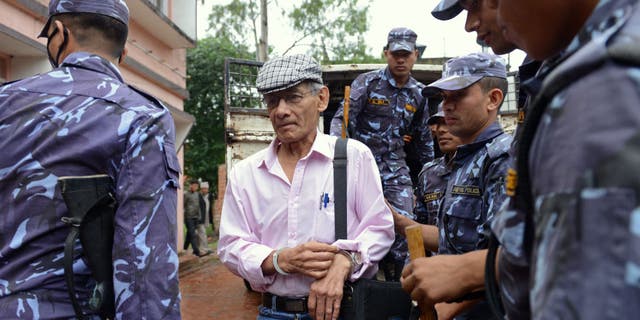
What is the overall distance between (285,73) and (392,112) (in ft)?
7.70

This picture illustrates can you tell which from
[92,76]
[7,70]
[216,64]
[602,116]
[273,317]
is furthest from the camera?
[216,64]

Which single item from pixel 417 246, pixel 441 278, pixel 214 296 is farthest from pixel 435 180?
pixel 214 296

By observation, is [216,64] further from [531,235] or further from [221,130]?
[531,235]

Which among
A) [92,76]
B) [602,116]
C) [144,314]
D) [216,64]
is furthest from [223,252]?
[216,64]

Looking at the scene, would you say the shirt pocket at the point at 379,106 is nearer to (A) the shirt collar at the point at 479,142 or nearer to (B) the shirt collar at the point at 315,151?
(B) the shirt collar at the point at 315,151

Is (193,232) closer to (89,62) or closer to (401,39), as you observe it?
(401,39)

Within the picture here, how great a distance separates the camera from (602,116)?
63 cm

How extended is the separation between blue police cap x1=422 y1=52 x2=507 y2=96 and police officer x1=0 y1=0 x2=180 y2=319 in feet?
4.09

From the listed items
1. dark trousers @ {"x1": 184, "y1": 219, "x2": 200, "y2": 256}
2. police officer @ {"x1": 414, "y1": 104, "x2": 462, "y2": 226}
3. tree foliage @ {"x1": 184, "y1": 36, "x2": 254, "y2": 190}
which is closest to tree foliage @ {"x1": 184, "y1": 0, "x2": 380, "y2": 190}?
tree foliage @ {"x1": 184, "y1": 36, "x2": 254, "y2": 190}

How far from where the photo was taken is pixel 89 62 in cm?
200

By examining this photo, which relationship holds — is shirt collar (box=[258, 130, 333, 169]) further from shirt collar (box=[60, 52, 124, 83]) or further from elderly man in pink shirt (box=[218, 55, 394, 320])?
shirt collar (box=[60, 52, 124, 83])

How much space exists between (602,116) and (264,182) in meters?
2.08

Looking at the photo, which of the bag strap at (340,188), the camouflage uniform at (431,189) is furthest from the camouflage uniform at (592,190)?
the camouflage uniform at (431,189)

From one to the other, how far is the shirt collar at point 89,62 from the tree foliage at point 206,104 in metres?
24.4
